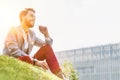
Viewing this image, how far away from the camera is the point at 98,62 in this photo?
159m

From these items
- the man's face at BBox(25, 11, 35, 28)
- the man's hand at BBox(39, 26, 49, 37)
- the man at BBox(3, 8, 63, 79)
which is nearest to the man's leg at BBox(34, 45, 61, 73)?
the man at BBox(3, 8, 63, 79)

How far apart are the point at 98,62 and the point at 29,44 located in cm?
14767

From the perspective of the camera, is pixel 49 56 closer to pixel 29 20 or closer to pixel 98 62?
pixel 29 20

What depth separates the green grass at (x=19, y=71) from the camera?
10038 millimetres

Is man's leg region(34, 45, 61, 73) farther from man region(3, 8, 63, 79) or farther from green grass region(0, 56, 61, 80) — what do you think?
green grass region(0, 56, 61, 80)

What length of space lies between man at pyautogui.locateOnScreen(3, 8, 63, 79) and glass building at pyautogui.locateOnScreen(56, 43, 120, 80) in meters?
144

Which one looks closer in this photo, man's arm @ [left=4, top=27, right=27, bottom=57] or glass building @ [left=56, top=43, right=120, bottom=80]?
man's arm @ [left=4, top=27, right=27, bottom=57]

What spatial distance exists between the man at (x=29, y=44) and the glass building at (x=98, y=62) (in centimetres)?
14368

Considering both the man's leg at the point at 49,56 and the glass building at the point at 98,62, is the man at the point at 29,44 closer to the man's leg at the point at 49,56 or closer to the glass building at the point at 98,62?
the man's leg at the point at 49,56

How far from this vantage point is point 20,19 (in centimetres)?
1233

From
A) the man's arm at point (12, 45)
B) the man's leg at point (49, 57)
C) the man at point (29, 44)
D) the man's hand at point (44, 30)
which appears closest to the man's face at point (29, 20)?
the man at point (29, 44)

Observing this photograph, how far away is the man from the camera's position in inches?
458

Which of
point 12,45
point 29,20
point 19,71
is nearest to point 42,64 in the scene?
point 12,45

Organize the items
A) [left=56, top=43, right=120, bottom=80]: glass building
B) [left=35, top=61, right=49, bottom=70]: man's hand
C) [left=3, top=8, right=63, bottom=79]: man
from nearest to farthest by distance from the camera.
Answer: [left=35, top=61, right=49, bottom=70]: man's hand, [left=3, top=8, right=63, bottom=79]: man, [left=56, top=43, right=120, bottom=80]: glass building
